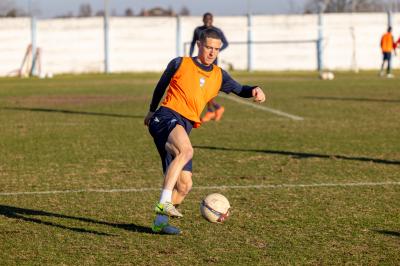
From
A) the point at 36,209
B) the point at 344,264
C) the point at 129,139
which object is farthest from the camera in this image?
the point at 129,139

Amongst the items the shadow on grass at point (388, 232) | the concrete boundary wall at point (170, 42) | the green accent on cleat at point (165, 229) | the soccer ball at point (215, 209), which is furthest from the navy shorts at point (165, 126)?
the concrete boundary wall at point (170, 42)

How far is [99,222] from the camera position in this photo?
25.8 feet

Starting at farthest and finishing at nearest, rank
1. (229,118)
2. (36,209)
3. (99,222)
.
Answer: (229,118) → (36,209) → (99,222)

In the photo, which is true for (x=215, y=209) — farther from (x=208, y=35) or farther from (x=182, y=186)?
(x=208, y=35)

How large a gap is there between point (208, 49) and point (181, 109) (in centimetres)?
59

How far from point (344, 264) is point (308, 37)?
46696mm

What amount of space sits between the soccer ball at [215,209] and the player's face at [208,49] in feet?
4.03

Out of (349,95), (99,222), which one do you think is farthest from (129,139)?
(349,95)

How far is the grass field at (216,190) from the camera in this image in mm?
6746

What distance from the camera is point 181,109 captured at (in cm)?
757

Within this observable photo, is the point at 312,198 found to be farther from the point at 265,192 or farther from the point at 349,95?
the point at 349,95

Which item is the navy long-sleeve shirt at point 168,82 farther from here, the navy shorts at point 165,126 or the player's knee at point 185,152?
the player's knee at point 185,152

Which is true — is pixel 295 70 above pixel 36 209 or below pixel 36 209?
below

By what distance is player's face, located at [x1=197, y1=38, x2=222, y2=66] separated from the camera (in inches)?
289
